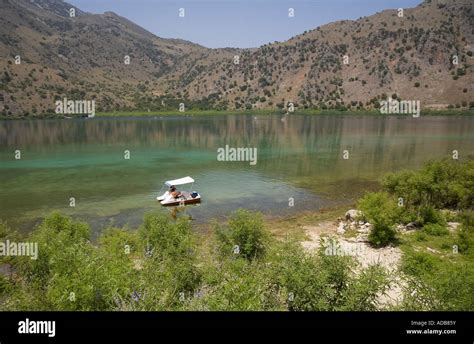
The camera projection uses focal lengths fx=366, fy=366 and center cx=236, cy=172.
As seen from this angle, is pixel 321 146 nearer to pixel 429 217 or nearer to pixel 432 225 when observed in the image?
pixel 429 217

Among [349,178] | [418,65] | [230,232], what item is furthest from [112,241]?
[418,65]

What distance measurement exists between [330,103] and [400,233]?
594 feet

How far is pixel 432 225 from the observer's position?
23.3 m

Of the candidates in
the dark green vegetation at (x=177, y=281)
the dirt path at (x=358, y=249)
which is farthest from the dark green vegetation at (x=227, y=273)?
the dirt path at (x=358, y=249)

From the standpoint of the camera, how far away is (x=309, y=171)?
166 ft

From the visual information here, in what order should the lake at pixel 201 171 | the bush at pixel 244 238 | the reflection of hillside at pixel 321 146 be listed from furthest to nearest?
the reflection of hillside at pixel 321 146
the lake at pixel 201 171
the bush at pixel 244 238

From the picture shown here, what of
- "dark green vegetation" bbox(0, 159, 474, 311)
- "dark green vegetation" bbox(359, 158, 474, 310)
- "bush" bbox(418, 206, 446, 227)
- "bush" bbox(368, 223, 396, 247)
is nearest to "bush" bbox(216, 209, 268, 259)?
"dark green vegetation" bbox(0, 159, 474, 311)

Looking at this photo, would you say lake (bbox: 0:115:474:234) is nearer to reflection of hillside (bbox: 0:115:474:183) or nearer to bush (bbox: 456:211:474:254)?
reflection of hillside (bbox: 0:115:474:183)

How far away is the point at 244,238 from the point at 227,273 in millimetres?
4563

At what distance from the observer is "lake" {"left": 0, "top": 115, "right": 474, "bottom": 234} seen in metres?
34.5

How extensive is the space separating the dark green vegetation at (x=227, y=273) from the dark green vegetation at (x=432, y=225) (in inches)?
2.5

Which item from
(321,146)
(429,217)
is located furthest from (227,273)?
(321,146)

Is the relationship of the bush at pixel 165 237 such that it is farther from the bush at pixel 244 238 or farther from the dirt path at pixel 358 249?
the dirt path at pixel 358 249

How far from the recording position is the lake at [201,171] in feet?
113
